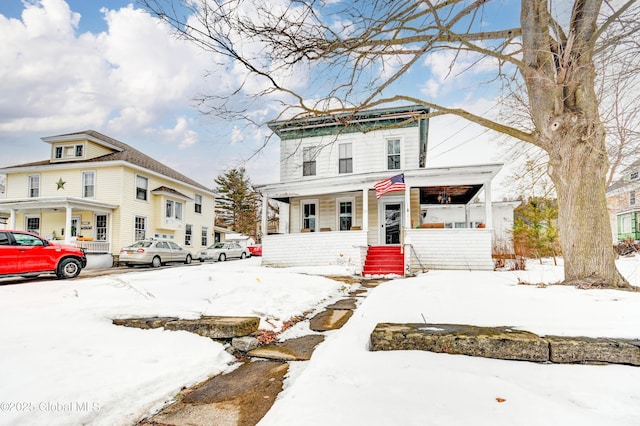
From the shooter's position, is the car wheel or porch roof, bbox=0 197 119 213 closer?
the car wheel

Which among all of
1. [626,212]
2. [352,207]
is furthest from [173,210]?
[626,212]

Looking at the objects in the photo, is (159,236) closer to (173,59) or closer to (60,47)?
(60,47)

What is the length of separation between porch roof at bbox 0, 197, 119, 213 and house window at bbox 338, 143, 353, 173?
13745mm

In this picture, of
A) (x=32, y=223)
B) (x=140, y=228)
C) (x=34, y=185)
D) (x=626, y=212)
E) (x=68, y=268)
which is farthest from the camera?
(x=626, y=212)

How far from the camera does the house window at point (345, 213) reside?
14.7 meters

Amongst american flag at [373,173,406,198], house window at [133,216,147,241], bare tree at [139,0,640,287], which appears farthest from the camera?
house window at [133,216,147,241]

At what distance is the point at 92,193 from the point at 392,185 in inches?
725

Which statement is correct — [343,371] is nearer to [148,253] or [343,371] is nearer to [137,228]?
[148,253]

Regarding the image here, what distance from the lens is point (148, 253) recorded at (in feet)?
51.4

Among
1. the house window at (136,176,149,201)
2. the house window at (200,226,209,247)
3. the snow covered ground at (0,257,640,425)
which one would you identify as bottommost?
the snow covered ground at (0,257,640,425)

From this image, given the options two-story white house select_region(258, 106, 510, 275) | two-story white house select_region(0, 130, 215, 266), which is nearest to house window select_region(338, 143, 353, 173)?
two-story white house select_region(258, 106, 510, 275)

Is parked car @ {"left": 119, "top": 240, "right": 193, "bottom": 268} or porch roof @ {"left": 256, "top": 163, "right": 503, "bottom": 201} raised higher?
porch roof @ {"left": 256, "top": 163, "right": 503, "bottom": 201}

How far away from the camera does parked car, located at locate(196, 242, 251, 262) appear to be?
20609 mm

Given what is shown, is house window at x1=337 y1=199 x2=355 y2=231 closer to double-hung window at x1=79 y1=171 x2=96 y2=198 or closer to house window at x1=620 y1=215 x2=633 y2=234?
double-hung window at x1=79 y1=171 x2=96 y2=198
